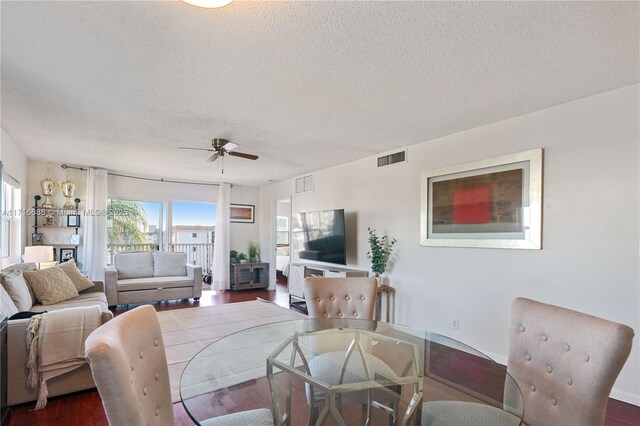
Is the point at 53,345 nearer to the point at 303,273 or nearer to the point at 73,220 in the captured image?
the point at 303,273

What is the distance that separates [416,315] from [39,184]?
20.2 feet

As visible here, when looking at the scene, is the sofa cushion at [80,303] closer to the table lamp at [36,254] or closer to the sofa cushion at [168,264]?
the table lamp at [36,254]

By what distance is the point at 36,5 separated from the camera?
1566 mm

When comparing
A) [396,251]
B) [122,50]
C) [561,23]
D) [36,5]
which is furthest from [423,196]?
[36,5]

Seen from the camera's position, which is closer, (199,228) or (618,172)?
(618,172)

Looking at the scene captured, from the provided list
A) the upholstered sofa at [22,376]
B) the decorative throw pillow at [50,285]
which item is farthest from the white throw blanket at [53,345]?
the decorative throw pillow at [50,285]

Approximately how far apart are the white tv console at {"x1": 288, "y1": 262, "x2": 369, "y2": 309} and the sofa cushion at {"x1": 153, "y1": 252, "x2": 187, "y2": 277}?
2063 mm

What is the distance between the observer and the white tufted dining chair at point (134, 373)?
943 millimetres

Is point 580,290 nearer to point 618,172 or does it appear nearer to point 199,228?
point 618,172

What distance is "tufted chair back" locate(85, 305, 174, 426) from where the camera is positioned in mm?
942

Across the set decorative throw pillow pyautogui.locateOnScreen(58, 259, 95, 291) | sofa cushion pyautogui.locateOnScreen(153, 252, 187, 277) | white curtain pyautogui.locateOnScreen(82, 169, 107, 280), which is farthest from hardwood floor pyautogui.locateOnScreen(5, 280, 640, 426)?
white curtain pyautogui.locateOnScreen(82, 169, 107, 280)

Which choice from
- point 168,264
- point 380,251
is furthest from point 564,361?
point 168,264

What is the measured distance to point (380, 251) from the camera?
4.18 meters

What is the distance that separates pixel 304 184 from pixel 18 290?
417cm
